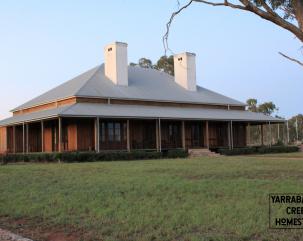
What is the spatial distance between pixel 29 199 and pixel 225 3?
7.05 metres

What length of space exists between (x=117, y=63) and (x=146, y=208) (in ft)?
84.5

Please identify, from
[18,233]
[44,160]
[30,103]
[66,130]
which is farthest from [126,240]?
[30,103]

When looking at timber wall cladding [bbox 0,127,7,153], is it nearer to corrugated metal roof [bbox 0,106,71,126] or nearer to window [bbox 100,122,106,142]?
corrugated metal roof [bbox 0,106,71,126]

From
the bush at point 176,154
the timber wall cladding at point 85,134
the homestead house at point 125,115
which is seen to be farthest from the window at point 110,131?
the bush at point 176,154

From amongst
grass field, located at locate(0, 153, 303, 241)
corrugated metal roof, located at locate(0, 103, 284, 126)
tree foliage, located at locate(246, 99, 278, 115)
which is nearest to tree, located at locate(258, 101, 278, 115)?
tree foliage, located at locate(246, 99, 278, 115)

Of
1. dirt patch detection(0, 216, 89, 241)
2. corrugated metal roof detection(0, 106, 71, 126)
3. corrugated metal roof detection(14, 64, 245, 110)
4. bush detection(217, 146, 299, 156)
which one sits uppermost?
corrugated metal roof detection(14, 64, 245, 110)

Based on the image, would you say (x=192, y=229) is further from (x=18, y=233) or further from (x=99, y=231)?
(x=18, y=233)

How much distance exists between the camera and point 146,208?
8.11 m

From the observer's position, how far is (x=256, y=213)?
7281 millimetres

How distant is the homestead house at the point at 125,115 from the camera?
29688 mm

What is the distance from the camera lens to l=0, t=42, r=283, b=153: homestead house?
29.7m

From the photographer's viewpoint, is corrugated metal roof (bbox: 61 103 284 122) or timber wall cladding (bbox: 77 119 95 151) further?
timber wall cladding (bbox: 77 119 95 151)

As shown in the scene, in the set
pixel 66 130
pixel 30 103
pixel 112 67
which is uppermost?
pixel 112 67

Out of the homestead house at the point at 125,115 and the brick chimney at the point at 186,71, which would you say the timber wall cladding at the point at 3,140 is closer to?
the homestead house at the point at 125,115
